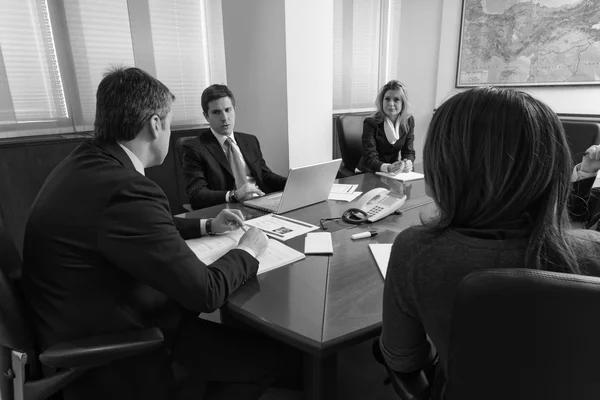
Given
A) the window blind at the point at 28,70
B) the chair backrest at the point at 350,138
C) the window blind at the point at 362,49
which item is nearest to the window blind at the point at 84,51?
the window blind at the point at 28,70

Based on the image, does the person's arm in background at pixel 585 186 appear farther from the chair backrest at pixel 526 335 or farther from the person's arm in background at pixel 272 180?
the person's arm in background at pixel 272 180

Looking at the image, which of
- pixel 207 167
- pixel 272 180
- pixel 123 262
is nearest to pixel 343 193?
pixel 272 180

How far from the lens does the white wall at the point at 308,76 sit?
2.76m

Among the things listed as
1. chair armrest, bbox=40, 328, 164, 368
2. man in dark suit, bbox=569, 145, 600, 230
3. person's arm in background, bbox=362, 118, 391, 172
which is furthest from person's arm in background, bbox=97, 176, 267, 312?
person's arm in background, bbox=362, 118, 391, 172

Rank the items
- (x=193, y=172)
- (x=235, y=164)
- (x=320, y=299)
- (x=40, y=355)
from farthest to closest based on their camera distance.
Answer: (x=235, y=164) < (x=193, y=172) < (x=320, y=299) < (x=40, y=355)

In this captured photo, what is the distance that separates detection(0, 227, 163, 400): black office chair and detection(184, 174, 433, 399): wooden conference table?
0.25 meters

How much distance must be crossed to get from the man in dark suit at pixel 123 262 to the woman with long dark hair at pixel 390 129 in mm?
1997

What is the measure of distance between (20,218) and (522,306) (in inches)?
110

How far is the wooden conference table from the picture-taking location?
0.84m

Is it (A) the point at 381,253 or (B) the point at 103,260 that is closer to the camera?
(B) the point at 103,260

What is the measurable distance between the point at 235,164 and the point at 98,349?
1507mm

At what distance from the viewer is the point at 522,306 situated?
518mm

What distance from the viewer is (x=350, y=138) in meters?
3.07

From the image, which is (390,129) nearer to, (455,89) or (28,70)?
(455,89)
